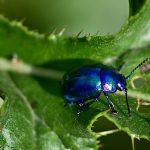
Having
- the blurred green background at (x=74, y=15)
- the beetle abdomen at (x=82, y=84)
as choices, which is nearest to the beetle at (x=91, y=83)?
the beetle abdomen at (x=82, y=84)

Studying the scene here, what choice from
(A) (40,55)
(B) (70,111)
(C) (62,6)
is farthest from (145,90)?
(C) (62,6)

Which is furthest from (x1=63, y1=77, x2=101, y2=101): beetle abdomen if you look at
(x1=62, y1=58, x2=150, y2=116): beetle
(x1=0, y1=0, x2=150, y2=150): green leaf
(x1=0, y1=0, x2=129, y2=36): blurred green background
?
(x1=0, y1=0, x2=129, y2=36): blurred green background

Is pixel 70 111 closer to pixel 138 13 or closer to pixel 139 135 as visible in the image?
pixel 139 135

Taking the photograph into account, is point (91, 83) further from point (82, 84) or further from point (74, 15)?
point (74, 15)

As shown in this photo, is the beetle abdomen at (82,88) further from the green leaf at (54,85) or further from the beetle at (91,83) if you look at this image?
the green leaf at (54,85)

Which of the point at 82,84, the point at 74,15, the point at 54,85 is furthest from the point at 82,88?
the point at 74,15

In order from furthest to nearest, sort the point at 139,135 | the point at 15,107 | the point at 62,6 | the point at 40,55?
the point at 62,6 → the point at 40,55 → the point at 15,107 → the point at 139,135

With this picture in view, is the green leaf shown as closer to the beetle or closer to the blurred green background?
the beetle
